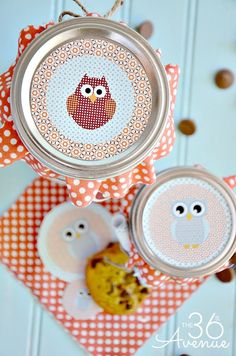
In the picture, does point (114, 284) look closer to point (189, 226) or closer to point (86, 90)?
point (189, 226)

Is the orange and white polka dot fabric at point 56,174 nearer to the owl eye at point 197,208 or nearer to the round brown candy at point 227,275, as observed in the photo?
the owl eye at point 197,208

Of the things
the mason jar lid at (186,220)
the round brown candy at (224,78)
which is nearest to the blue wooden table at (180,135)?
the round brown candy at (224,78)

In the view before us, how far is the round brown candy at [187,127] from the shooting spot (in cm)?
102

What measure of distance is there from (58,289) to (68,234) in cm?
10

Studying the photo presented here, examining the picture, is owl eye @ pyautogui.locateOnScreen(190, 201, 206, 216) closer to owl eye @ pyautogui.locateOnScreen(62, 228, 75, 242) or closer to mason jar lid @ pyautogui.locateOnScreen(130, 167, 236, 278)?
mason jar lid @ pyautogui.locateOnScreen(130, 167, 236, 278)

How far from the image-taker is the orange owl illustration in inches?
29.5

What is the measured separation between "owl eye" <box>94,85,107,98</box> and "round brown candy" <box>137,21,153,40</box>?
286 millimetres

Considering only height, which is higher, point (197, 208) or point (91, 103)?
point (91, 103)

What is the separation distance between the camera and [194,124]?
1.02 metres

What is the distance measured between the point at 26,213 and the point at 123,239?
7.6 inches

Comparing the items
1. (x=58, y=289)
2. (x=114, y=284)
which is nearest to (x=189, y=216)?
(x=114, y=284)

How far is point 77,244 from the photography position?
1.01 m

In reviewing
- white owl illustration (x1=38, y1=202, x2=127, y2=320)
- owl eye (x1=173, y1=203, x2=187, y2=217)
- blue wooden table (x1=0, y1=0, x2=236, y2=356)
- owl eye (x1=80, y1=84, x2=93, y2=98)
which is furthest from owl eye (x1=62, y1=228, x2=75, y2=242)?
owl eye (x1=80, y1=84, x2=93, y2=98)

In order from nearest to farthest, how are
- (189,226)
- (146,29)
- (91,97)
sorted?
1. (91,97)
2. (189,226)
3. (146,29)
